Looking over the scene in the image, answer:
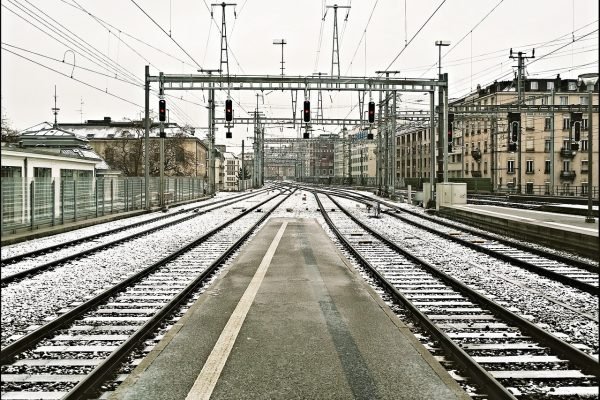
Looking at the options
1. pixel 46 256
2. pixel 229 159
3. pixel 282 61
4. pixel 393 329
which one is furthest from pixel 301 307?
pixel 229 159

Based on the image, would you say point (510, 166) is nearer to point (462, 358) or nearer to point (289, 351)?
point (462, 358)

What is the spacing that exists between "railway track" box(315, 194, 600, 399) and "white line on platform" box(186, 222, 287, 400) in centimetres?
238

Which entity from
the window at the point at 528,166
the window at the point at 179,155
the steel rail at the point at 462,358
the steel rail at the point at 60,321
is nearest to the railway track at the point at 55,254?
the steel rail at the point at 60,321

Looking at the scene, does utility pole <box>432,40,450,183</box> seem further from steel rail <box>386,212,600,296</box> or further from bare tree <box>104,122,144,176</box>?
bare tree <box>104,122,144,176</box>

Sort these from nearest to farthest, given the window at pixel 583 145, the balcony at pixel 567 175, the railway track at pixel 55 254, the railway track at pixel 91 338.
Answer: the railway track at pixel 91 338 < the railway track at pixel 55 254 < the balcony at pixel 567 175 < the window at pixel 583 145

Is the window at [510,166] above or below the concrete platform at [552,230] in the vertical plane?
above

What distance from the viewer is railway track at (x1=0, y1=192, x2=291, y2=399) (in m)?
4.94

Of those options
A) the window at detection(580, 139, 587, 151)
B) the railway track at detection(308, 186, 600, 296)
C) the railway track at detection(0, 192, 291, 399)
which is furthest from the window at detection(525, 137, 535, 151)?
the railway track at detection(0, 192, 291, 399)

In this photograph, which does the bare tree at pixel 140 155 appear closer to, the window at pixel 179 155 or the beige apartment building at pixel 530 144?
the window at pixel 179 155

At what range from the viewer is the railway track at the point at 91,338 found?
494 centimetres

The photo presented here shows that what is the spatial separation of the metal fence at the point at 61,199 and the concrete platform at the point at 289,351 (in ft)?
21.1

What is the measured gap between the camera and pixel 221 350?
5754mm

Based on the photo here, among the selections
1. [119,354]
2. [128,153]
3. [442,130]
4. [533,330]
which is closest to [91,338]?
[119,354]

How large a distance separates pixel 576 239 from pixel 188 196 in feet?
118
